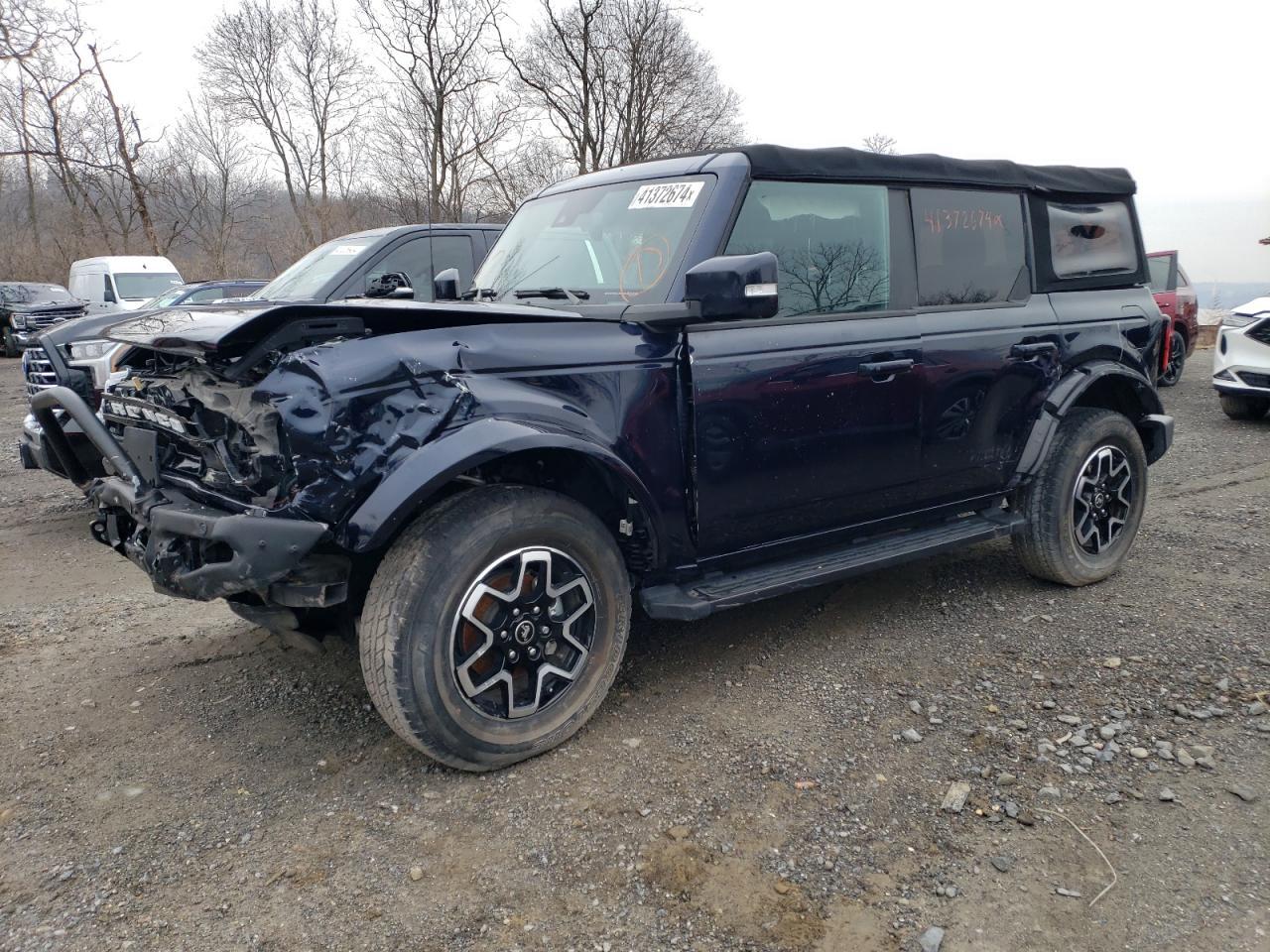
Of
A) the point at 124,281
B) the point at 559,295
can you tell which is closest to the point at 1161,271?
the point at 559,295

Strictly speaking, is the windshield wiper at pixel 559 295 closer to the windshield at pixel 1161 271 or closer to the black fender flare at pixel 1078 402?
the black fender flare at pixel 1078 402

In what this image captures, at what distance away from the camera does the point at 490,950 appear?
2.10 metres

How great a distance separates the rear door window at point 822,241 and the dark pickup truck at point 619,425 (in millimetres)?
12

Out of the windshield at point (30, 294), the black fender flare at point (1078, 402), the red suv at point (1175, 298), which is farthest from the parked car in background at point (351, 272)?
the windshield at point (30, 294)

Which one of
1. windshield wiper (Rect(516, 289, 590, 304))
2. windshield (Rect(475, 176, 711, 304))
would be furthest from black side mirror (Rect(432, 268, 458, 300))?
windshield wiper (Rect(516, 289, 590, 304))

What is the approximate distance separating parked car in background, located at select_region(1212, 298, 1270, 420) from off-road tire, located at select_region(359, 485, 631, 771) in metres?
9.28

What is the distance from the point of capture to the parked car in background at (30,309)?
1944cm

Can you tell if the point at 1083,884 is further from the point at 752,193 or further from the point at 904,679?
the point at 752,193

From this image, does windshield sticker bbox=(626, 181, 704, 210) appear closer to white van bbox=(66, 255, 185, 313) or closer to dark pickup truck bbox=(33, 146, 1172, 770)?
Result: dark pickup truck bbox=(33, 146, 1172, 770)

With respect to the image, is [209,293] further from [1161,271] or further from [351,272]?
[1161,271]

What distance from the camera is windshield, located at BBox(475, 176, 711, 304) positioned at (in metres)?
3.29

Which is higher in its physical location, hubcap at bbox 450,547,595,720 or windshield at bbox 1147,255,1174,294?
windshield at bbox 1147,255,1174,294

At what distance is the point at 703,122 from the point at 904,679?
96.4 feet

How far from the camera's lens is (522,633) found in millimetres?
2818
